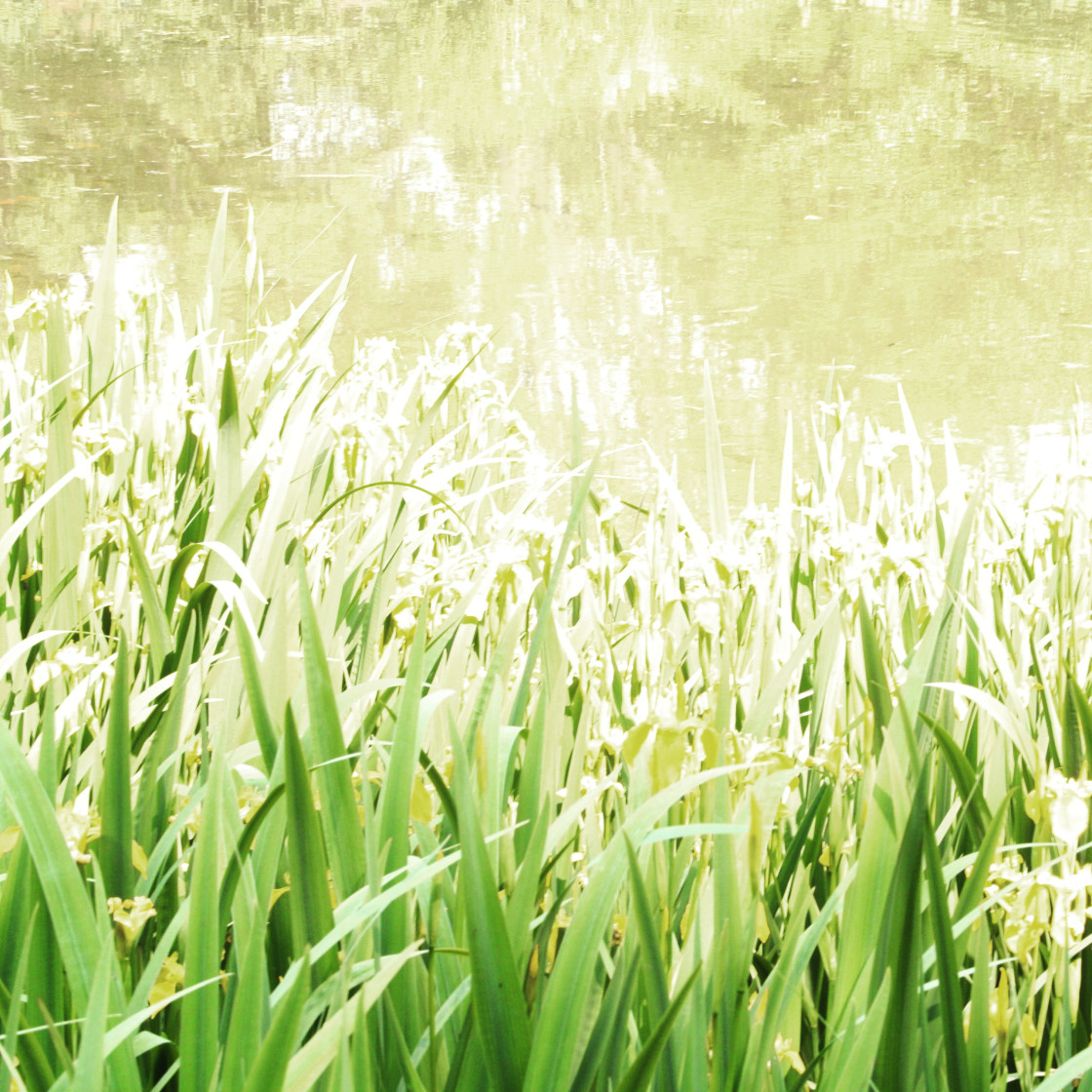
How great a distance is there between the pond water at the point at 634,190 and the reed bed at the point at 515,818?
147cm

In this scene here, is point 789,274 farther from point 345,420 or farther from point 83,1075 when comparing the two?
point 83,1075

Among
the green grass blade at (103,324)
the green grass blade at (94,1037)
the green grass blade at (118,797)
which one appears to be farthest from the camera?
the green grass blade at (103,324)

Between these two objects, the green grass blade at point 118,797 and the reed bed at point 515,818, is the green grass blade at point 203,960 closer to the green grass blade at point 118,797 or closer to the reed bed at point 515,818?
the reed bed at point 515,818

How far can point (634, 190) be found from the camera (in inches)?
186

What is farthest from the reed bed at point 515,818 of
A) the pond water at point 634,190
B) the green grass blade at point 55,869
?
the pond water at point 634,190

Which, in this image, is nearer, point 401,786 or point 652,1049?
point 652,1049

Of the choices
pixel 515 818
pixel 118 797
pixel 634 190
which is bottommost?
pixel 515 818

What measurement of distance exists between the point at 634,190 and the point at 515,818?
3.99m

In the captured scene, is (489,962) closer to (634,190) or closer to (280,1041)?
(280,1041)

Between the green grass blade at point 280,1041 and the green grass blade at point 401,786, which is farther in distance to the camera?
the green grass blade at point 401,786

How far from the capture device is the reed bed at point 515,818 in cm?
77

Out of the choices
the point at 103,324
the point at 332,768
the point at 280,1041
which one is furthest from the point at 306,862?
the point at 103,324

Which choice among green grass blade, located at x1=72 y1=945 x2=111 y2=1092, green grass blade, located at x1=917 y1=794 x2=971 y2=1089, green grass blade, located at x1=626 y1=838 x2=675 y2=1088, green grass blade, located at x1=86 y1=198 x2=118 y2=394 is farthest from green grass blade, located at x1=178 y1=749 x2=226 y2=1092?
green grass blade, located at x1=86 y1=198 x2=118 y2=394

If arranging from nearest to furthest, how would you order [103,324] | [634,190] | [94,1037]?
[94,1037], [103,324], [634,190]
